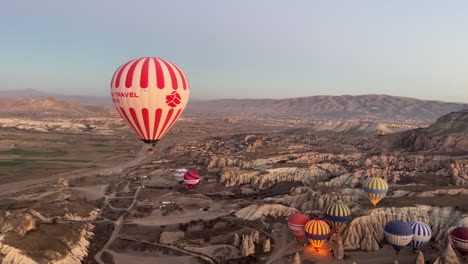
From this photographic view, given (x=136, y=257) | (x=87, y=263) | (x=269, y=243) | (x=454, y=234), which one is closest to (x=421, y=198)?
(x=454, y=234)

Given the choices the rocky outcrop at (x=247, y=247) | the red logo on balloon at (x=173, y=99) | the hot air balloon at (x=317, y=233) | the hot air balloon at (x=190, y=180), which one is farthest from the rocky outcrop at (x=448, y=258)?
the hot air balloon at (x=190, y=180)

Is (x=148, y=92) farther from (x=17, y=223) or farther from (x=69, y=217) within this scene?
(x=69, y=217)

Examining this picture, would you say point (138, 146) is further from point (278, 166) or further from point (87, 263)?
point (87, 263)

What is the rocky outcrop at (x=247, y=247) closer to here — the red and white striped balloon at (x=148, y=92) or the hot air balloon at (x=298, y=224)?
the hot air balloon at (x=298, y=224)

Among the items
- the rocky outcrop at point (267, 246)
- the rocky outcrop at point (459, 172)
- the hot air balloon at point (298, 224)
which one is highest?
the rocky outcrop at point (459, 172)

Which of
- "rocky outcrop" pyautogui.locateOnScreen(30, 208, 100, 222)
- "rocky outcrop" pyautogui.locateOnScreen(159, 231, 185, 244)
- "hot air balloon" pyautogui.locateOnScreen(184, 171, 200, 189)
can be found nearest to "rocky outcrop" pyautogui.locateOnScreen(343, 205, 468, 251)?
"rocky outcrop" pyautogui.locateOnScreen(159, 231, 185, 244)

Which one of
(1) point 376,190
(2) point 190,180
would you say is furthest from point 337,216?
(2) point 190,180
